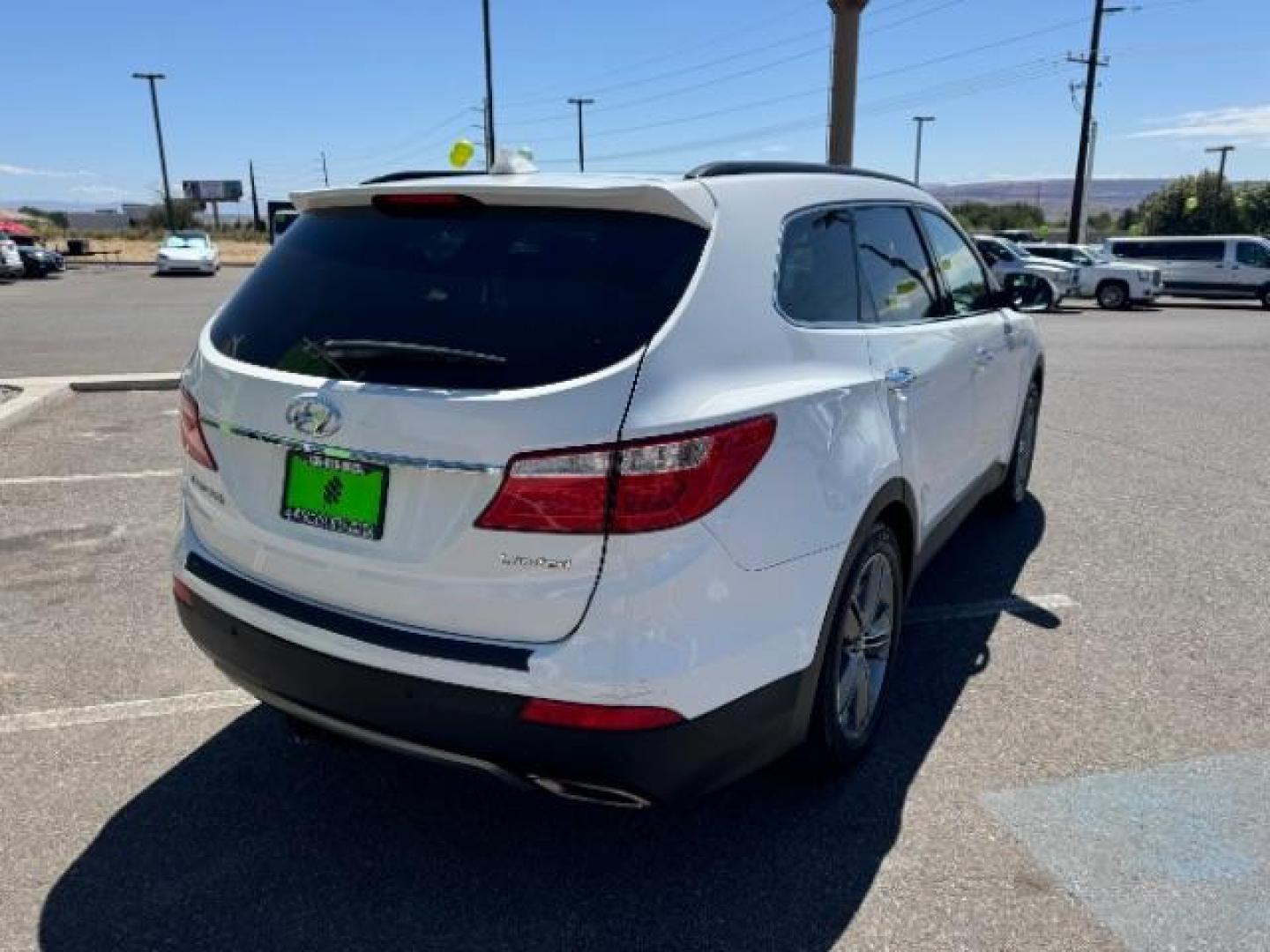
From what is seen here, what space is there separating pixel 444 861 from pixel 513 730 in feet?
2.45

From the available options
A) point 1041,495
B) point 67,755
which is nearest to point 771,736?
point 67,755

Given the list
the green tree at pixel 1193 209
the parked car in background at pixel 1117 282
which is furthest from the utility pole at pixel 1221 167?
the parked car in background at pixel 1117 282

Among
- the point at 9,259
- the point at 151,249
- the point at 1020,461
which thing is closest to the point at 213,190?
the point at 151,249

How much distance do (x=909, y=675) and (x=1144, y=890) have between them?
1280 mm

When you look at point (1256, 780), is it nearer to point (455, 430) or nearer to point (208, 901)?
point (455, 430)

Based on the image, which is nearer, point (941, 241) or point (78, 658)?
point (78, 658)

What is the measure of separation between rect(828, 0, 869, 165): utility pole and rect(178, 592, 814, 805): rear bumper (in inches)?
424

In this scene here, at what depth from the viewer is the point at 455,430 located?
216 cm

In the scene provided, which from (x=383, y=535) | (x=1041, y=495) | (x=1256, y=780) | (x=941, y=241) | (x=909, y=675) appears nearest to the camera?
(x=383, y=535)

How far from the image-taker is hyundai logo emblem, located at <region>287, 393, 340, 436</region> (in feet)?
7.65

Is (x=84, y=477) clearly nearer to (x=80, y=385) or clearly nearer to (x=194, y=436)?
(x=80, y=385)

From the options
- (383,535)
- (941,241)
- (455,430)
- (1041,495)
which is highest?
(941,241)

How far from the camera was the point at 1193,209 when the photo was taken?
56594 mm

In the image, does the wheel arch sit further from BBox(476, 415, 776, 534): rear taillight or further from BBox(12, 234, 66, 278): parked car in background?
BBox(12, 234, 66, 278): parked car in background
